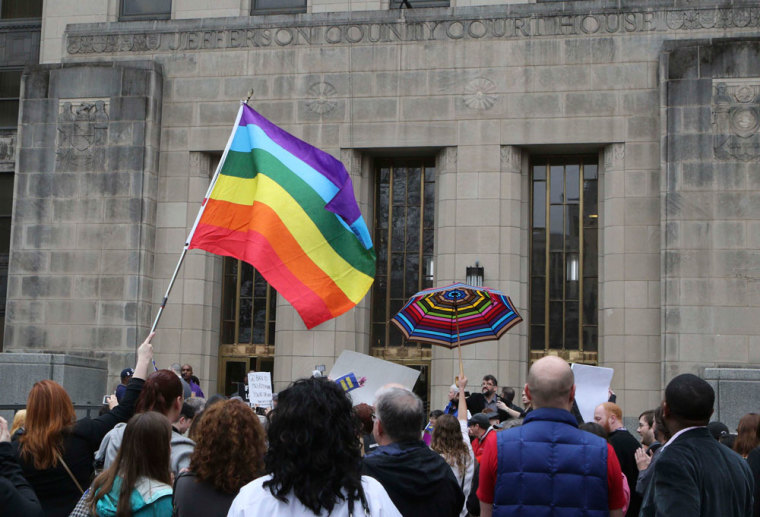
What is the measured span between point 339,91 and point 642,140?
6490 mm

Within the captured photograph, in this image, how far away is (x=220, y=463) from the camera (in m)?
→ 5.12

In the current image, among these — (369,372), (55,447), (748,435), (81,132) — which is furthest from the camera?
(81,132)

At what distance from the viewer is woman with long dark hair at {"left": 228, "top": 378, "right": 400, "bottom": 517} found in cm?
398

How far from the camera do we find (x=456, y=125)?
21359mm

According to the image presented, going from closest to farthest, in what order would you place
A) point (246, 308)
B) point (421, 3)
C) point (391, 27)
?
point (391, 27), point (246, 308), point (421, 3)

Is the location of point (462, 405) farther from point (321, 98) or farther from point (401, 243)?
point (321, 98)

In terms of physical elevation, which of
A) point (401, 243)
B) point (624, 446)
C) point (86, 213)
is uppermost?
point (86, 213)

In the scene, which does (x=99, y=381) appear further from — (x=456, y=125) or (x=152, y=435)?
(x=152, y=435)

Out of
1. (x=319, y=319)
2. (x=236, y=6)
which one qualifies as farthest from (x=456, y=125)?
(x=319, y=319)

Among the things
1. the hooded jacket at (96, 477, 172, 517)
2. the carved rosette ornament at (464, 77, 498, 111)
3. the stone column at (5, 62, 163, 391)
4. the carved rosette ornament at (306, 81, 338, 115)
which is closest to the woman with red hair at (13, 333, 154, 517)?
the hooded jacket at (96, 477, 172, 517)

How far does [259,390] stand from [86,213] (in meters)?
8.79

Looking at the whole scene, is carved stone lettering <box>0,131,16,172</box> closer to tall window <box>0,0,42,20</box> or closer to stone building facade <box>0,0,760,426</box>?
stone building facade <box>0,0,760,426</box>

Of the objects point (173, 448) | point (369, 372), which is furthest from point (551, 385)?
point (369, 372)

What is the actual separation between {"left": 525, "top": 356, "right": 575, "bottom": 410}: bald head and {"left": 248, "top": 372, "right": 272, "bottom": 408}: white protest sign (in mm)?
10326
